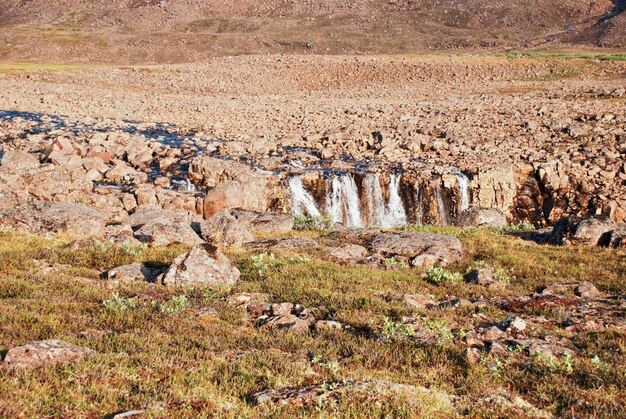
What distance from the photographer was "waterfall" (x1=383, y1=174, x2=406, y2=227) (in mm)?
27391

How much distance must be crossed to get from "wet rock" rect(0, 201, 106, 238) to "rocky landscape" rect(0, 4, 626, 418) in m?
0.07

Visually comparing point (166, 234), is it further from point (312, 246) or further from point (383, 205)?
point (383, 205)

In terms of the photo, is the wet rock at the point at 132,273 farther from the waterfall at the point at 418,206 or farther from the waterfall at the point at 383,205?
the waterfall at the point at 418,206

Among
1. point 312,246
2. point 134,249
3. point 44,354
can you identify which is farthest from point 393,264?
point 44,354

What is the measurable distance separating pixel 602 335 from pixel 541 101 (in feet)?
122

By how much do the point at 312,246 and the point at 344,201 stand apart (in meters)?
11.0

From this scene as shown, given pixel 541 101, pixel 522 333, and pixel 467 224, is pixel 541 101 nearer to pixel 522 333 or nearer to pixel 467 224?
pixel 467 224

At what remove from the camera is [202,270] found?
1203cm

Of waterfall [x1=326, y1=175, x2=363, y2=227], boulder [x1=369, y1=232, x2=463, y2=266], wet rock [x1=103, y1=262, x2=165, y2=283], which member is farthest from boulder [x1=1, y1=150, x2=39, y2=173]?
boulder [x1=369, y1=232, x2=463, y2=266]

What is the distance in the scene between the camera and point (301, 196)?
2662cm

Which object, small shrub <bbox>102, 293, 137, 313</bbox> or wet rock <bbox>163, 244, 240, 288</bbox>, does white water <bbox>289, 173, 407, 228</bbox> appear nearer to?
wet rock <bbox>163, 244, 240, 288</bbox>

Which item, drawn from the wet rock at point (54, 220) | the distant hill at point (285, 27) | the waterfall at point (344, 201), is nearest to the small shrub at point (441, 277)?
the wet rock at point (54, 220)

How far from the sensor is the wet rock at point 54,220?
16.9 m

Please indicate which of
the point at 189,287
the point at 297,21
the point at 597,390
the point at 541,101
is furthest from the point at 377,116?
the point at 297,21
